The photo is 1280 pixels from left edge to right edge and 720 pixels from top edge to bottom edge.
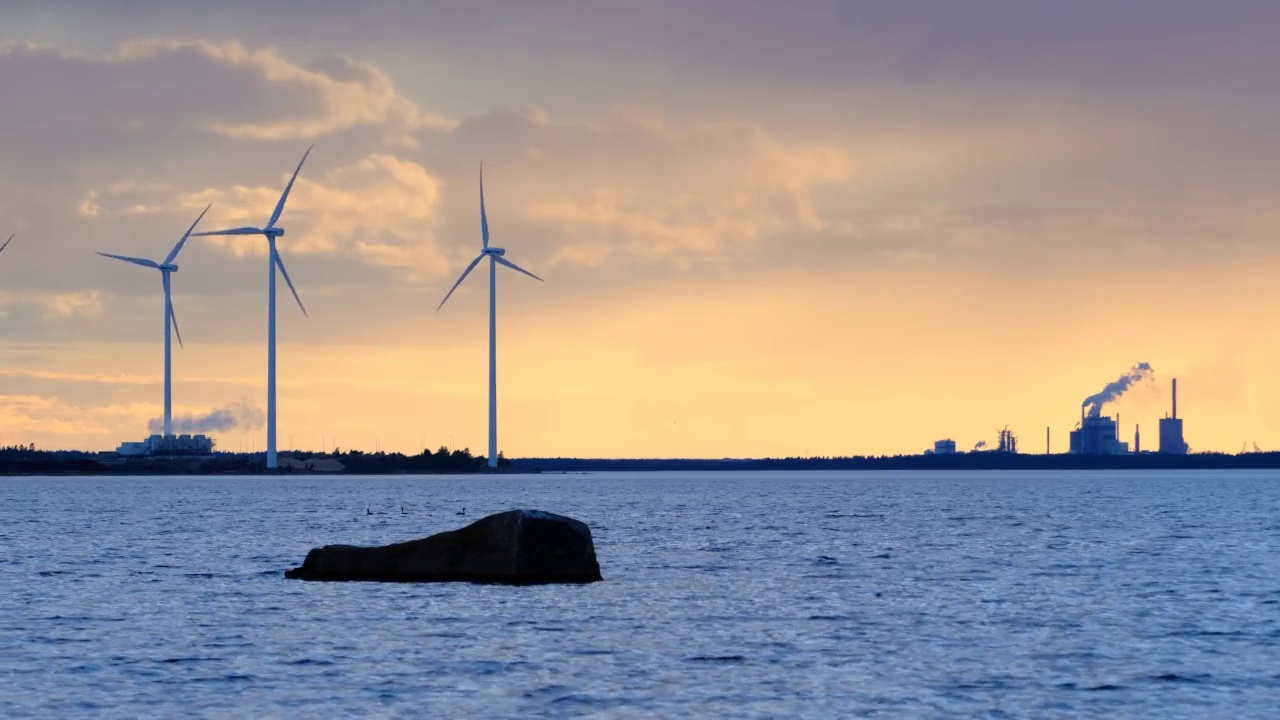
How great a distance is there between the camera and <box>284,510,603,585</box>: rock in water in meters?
52.8

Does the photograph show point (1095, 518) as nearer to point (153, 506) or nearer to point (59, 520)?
point (59, 520)

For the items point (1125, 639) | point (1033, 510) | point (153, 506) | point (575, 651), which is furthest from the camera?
point (153, 506)

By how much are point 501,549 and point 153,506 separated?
4423 inches

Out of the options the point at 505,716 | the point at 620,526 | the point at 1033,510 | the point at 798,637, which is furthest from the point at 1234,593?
the point at 1033,510

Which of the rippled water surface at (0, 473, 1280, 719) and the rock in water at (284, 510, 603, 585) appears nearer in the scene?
the rippled water surface at (0, 473, 1280, 719)

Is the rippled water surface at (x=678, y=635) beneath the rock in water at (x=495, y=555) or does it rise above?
beneath

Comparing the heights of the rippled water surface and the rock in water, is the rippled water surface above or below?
below

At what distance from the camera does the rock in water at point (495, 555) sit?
173 feet

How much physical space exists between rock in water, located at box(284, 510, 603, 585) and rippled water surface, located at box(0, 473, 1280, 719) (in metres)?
0.63

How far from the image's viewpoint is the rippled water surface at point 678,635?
103 ft

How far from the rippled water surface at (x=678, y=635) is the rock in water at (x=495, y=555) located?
0.63 m

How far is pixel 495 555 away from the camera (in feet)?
175

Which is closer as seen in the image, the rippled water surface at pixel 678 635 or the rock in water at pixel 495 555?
the rippled water surface at pixel 678 635

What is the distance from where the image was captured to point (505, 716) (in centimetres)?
2930
